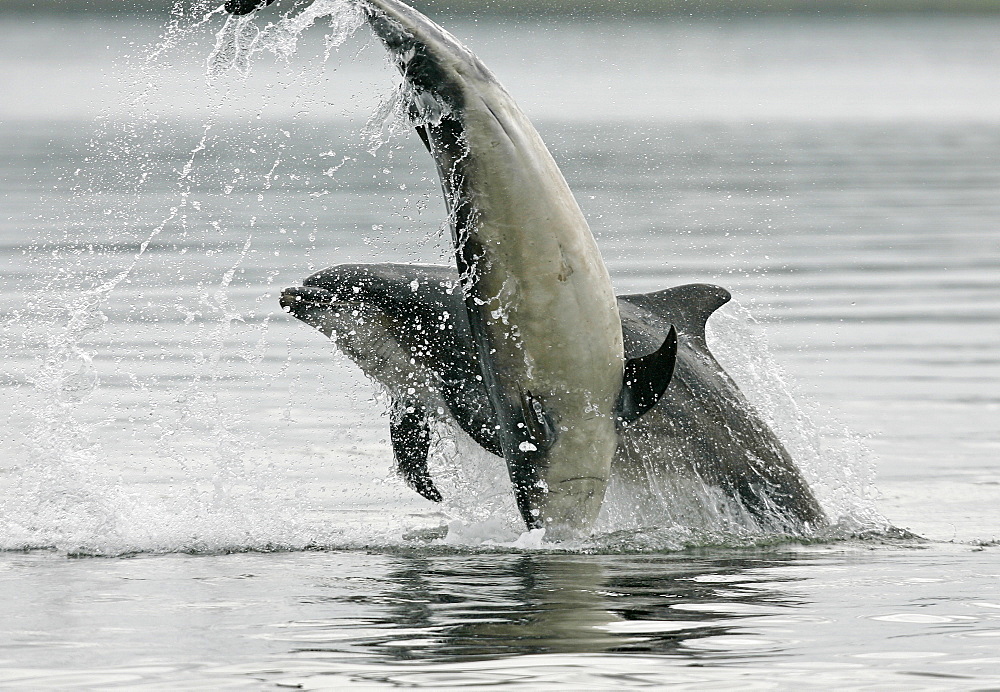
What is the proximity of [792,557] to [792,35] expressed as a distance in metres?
136

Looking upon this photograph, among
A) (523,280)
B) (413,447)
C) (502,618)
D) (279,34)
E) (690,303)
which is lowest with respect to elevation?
(502,618)

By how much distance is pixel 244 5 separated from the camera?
933 cm

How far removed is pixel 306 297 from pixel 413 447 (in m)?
1.14

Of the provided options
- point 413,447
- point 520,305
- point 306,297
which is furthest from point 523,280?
point 413,447

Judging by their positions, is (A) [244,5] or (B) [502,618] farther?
(A) [244,5]

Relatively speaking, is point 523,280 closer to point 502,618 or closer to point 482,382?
point 482,382

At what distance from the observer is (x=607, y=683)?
7.59 m

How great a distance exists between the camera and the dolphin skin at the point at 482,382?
1084 centimetres

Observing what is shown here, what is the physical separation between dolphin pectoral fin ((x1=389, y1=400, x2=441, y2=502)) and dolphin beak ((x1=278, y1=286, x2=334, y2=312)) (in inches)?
30.4

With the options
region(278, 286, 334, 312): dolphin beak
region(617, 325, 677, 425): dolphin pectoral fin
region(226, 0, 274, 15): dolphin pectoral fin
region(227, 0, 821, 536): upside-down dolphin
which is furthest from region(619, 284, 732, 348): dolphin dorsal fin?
region(226, 0, 274, 15): dolphin pectoral fin

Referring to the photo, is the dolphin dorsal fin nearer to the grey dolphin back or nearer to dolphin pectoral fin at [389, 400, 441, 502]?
the grey dolphin back

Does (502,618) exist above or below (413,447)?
below

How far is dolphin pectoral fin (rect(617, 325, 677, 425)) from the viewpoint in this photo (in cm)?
1013

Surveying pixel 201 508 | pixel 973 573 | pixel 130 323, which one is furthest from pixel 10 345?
pixel 973 573
